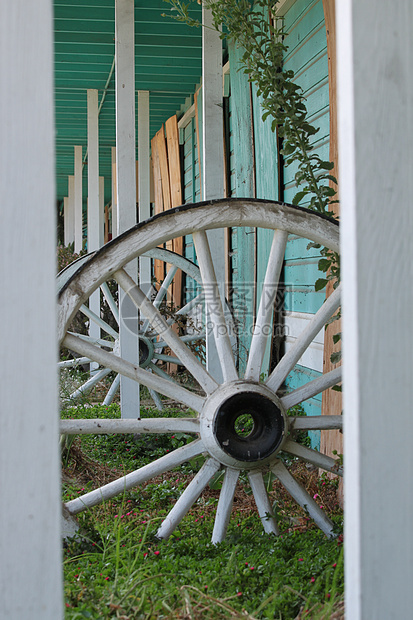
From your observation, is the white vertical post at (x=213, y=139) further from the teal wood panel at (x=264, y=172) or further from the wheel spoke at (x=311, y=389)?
the teal wood panel at (x=264, y=172)

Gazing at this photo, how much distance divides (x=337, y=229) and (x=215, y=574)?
1243 millimetres

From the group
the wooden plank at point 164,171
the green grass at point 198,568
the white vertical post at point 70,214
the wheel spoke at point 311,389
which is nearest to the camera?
the green grass at point 198,568

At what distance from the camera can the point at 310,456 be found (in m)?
2.27

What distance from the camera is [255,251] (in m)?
4.71

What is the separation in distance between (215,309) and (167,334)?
21cm

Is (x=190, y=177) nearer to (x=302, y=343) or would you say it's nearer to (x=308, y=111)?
(x=308, y=111)

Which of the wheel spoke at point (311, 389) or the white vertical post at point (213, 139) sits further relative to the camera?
the white vertical post at point (213, 139)

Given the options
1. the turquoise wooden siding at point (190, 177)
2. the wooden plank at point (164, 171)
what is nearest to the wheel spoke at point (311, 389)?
the turquoise wooden siding at point (190, 177)

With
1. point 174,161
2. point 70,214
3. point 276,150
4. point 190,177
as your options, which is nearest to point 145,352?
point 276,150
